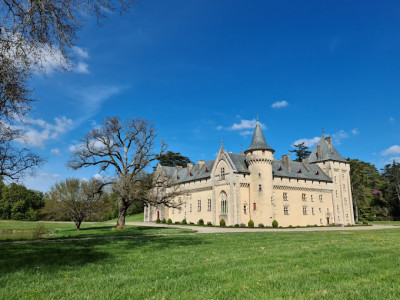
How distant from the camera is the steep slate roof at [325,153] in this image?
170 ft

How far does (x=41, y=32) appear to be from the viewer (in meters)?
7.68

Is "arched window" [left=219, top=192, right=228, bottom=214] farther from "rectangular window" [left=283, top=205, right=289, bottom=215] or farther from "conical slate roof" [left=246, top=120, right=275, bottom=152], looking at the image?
"rectangular window" [left=283, top=205, right=289, bottom=215]

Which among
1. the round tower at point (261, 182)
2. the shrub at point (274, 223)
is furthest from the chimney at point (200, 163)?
the shrub at point (274, 223)

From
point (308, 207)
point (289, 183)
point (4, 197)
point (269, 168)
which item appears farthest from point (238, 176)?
point (4, 197)

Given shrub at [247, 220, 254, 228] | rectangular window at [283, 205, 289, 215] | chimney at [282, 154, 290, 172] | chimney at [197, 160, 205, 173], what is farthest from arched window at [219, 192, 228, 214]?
chimney at [282, 154, 290, 172]

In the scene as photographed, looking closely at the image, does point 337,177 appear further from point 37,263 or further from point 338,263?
point 37,263

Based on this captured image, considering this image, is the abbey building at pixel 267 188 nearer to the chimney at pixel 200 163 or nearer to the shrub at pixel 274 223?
the chimney at pixel 200 163

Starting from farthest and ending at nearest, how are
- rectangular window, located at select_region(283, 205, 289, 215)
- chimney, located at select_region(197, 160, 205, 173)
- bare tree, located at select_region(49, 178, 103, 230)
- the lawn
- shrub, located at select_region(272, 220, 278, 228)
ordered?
chimney, located at select_region(197, 160, 205, 173)
rectangular window, located at select_region(283, 205, 289, 215)
shrub, located at select_region(272, 220, 278, 228)
bare tree, located at select_region(49, 178, 103, 230)
the lawn

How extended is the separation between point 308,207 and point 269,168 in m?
10.8

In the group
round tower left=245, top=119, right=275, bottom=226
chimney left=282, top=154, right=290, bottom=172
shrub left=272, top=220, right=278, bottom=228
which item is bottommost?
shrub left=272, top=220, right=278, bottom=228

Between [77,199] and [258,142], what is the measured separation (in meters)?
26.0

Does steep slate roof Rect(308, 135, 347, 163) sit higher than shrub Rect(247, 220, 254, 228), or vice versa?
steep slate roof Rect(308, 135, 347, 163)

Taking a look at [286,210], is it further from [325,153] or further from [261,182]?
[325,153]

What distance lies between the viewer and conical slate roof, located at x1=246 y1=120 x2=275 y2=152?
142ft
